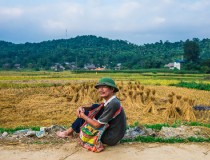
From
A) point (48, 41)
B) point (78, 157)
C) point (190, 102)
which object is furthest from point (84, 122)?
point (48, 41)

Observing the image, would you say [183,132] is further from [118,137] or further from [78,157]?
[78,157]

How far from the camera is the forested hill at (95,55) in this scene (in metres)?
69.2

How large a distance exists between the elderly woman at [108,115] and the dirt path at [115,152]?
0.71 feet

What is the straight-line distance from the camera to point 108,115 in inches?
193

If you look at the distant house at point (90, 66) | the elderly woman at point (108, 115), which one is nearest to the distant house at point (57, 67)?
the distant house at point (90, 66)

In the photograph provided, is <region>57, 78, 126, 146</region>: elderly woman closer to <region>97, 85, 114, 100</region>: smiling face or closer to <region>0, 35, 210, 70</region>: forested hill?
<region>97, 85, 114, 100</region>: smiling face

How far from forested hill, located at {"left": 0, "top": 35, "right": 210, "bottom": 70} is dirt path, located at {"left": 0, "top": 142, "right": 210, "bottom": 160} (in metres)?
52.8

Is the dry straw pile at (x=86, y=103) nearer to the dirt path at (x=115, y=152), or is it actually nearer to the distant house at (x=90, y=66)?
the dirt path at (x=115, y=152)

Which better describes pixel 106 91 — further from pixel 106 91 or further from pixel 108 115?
pixel 108 115

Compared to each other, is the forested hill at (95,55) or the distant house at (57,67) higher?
the forested hill at (95,55)

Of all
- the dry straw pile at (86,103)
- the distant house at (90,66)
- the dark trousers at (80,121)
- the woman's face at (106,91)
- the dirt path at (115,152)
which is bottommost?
the distant house at (90,66)

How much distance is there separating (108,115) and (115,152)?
60 cm

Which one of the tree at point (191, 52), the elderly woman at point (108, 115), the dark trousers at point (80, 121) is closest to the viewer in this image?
the elderly woman at point (108, 115)

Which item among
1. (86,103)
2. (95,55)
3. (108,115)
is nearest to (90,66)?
(95,55)
